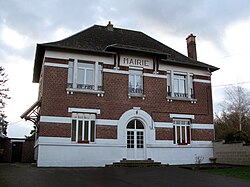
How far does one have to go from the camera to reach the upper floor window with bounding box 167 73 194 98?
64.4 ft

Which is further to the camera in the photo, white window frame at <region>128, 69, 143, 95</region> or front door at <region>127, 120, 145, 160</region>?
white window frame at <region>128, 69, 143, 95</region>

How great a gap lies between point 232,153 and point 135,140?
5.81 meters

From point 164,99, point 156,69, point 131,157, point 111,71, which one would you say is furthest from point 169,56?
point 131,157

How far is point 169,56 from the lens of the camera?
793 inches

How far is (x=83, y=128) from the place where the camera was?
56.6 feet

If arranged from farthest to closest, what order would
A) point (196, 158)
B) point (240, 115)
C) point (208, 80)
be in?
point (240, 115), point (208, 80), point (196, 158)

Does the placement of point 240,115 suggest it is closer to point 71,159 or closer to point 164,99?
point 164,99

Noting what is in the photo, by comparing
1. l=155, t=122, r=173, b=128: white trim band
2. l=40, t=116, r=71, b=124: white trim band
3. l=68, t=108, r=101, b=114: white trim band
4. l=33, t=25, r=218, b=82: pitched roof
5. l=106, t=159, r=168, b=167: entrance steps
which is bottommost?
l=106, t=159, r=168, b=167: entrance steps

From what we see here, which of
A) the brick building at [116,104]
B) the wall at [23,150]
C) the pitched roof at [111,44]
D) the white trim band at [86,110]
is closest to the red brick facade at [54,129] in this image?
the brick building at [116,104]

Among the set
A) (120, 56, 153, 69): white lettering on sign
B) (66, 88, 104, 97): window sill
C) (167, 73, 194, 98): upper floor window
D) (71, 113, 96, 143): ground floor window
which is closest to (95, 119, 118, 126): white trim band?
(71, 113, 96, 143): ground floor window

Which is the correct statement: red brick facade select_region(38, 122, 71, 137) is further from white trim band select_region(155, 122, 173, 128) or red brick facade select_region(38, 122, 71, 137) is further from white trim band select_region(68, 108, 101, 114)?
white trim band select_region(155, 122, 173, 128)

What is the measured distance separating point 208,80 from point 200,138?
159 inches

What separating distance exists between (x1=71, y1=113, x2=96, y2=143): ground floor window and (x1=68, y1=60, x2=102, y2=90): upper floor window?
166 cm

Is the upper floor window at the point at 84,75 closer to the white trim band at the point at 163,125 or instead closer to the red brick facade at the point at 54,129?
the red brick facade at the point at 54,129
